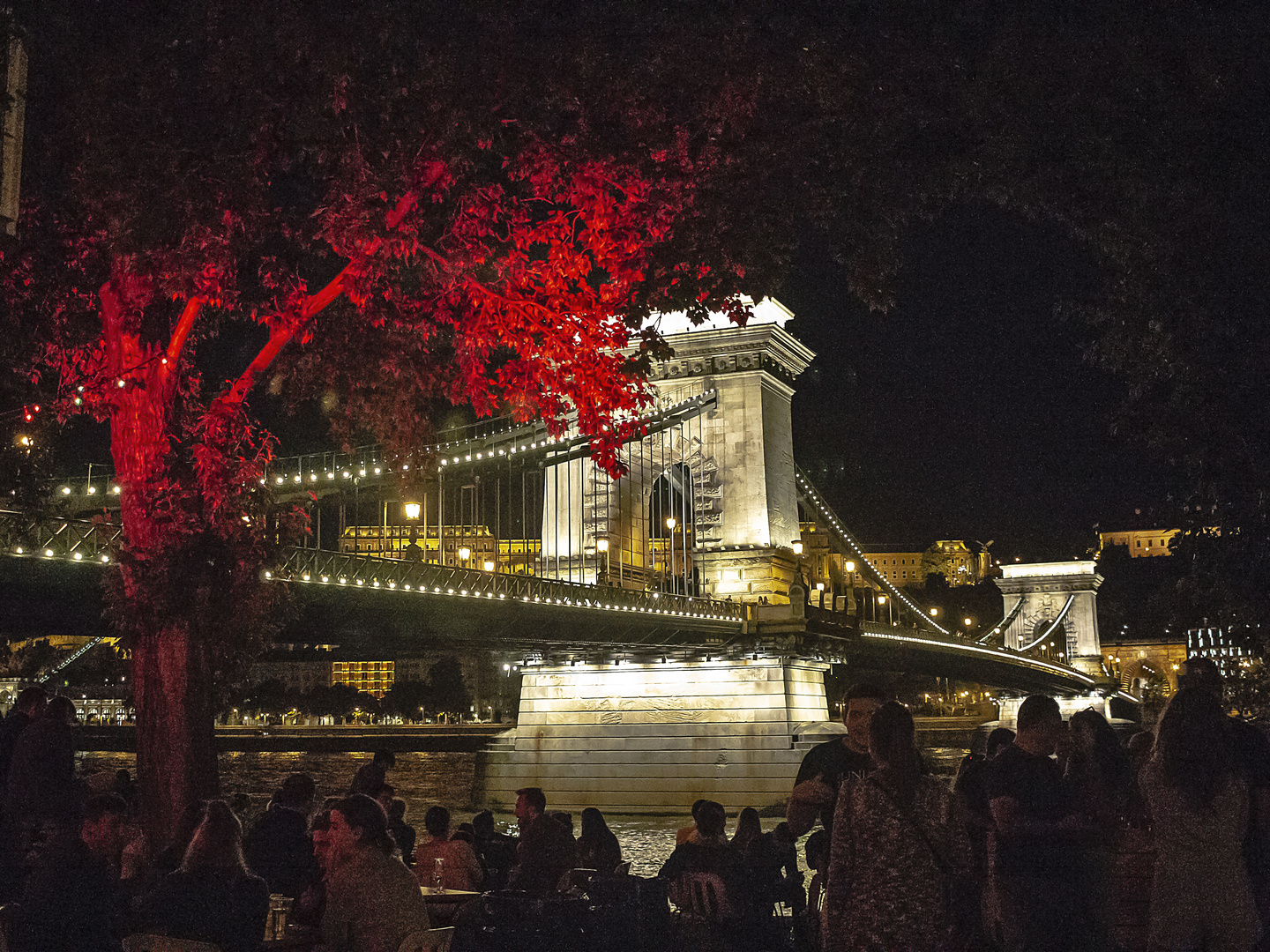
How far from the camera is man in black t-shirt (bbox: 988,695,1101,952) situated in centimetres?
547

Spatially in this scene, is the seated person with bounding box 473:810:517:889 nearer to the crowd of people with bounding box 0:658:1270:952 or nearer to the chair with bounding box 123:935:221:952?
the crowd of people with bounding box 0:658:1270:952

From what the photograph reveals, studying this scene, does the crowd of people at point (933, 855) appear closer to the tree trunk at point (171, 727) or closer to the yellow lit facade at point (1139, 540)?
the tree trunk at point (171, 727)

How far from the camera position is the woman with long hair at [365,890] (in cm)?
530

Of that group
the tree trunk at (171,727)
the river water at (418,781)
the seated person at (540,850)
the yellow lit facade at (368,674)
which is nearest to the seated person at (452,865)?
the seated person at (540,850)

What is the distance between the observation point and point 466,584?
2397cm

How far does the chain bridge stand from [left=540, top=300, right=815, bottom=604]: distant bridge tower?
6 cm

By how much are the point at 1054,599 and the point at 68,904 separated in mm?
83923

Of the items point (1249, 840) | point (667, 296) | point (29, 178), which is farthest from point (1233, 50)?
point (29, 178)

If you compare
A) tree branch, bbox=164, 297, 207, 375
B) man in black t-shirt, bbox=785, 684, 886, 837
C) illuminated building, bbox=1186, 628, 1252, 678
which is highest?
tree branch, bbox=164, 297, 207, 375

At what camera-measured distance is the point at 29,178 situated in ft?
32.2

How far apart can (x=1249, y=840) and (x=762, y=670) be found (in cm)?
2612

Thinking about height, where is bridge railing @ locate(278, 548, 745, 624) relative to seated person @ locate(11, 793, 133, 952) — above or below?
above

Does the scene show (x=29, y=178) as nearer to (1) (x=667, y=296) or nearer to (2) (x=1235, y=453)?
(1) (x=667, y=296)

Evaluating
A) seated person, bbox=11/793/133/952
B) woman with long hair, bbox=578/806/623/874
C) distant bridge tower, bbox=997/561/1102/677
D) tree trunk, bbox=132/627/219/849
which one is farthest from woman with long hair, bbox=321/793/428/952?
distant bridge tower, bbox=997/561/1102/677
